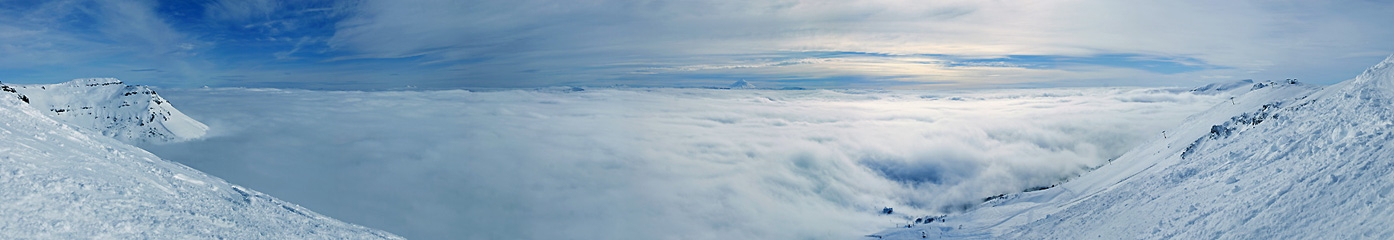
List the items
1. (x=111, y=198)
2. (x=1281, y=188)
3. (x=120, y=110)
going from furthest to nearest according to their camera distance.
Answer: (x=120, y=110), (x=1281, y=188), (x=111, y=198)

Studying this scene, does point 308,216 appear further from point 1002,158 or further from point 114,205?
point 1002,158

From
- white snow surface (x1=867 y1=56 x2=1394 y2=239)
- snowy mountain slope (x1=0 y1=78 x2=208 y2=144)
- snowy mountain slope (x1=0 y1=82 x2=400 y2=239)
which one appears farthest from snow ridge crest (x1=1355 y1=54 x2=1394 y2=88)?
snowy mountain slope (x1=0 y1=78 x2=208 y2=144)

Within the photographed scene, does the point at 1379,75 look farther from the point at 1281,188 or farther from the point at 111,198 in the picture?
the point at 111,198

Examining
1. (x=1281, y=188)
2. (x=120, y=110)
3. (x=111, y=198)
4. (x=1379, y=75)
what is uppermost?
(x=1379, y=75)

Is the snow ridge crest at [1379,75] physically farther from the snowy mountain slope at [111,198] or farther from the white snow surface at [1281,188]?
the snowy mountain slope at [111,198]

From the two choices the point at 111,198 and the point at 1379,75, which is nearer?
the point at 111,198

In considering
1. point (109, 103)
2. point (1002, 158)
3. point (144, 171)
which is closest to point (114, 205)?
point (144, 171)

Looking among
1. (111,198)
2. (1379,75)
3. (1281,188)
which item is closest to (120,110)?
(111,198)

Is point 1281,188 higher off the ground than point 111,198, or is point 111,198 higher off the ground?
point 111,198
